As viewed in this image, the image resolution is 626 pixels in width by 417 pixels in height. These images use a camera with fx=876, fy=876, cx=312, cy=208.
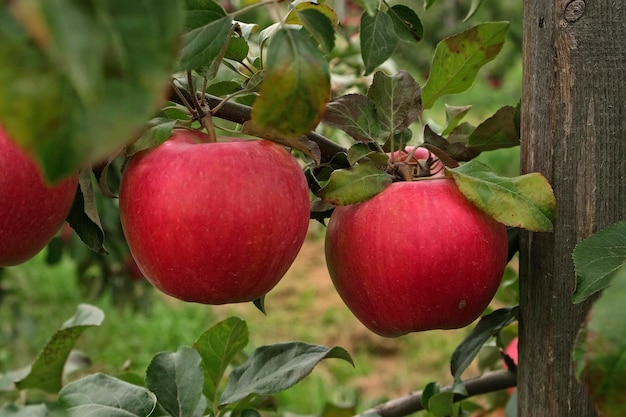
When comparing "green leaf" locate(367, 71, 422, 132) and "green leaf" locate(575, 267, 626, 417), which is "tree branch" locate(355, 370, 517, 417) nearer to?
"green leaf" locate(367, 71, 422, 132)

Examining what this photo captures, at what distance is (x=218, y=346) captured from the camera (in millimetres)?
1023

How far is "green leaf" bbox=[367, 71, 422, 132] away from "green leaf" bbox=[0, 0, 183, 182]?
558 millimetres

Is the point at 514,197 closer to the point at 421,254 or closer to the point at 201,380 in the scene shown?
the point at 421,254

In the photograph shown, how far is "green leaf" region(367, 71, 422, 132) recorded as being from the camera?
932 millimetres

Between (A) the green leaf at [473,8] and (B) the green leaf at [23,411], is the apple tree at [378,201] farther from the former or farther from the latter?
(B) the green leaf at [23,411]

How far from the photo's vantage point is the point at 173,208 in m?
0.75

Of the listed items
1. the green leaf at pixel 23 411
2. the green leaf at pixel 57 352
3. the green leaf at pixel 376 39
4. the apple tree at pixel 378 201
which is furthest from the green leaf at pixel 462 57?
the green leaf at pixel 23 411

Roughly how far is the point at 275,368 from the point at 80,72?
662 mm

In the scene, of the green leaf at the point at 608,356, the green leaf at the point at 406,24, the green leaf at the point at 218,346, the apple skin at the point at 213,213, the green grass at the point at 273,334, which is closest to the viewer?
the green leaf at the point at 608,356

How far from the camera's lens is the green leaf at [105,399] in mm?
919

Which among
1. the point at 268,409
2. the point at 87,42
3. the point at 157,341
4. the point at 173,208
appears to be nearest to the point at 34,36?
the point at 87,42

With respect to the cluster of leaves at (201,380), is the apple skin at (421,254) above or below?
above

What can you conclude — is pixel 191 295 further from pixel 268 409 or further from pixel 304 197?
pixel 268 409

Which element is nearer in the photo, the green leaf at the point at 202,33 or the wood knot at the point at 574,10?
the green leaf at the point at 202,33
